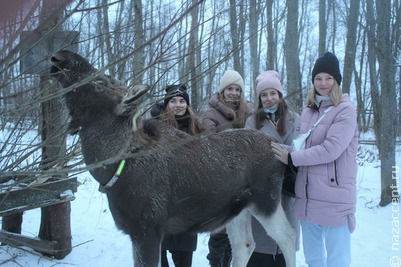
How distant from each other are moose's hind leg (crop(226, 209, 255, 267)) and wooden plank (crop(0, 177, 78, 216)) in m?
2.05

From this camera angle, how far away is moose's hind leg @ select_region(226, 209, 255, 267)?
12.0 feet

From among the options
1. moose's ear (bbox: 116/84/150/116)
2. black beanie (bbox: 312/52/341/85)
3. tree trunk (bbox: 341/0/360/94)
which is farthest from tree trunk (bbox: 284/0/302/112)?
moose's ear (bbox: 116/84/150/116)

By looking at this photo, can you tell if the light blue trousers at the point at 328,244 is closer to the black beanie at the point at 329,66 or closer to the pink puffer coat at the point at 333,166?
the pink puffer coat at the point at 333,166

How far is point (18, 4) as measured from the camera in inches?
26.5

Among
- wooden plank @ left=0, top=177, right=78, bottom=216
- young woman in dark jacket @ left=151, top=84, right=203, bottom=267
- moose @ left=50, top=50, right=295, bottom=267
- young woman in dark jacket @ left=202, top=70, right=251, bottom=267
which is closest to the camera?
moose @ left=50, top=50, right=295, bottom=267

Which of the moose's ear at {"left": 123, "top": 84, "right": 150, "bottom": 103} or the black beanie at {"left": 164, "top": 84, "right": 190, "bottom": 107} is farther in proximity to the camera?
the moose's ear at {"left": 123, "top": 84, "right": 150, "bottom": 103}

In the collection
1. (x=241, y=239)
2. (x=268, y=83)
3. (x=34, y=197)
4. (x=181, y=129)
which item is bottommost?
(x=241, y=239)

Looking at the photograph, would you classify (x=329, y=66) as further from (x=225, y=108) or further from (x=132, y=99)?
(x=132, y=99)

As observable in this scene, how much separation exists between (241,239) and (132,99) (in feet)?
6.69

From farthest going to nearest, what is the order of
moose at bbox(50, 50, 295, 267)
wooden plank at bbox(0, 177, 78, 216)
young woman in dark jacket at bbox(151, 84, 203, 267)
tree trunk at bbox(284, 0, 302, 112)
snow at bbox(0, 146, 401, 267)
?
tree trunk at bbox(284, 0, 302, 112) < snow at bbox(0, 146, 401, 267) < wooden plank at bbox(0, 177, 78, 216) < young woman in dark jacket at bbox(151, 84, 203, 267) < moose at bbox(50, 50, 295, 267)

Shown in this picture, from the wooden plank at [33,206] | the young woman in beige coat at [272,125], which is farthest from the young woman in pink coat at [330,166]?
the wooden plank at [33,206]

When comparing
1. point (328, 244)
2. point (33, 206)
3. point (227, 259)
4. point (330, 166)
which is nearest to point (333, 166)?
point (330, 166)

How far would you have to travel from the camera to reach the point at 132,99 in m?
2.48

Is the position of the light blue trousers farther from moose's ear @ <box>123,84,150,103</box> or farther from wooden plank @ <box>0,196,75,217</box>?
wooden plank @ <box>0,196,75,217</box>
